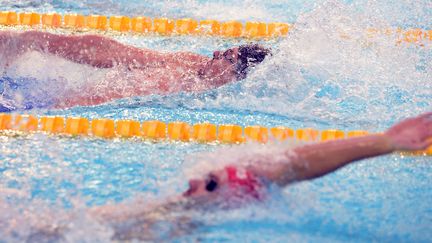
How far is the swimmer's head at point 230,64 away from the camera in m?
3.76

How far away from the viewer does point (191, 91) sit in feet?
12.7

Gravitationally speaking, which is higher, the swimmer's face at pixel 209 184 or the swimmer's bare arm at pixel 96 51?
the swimmer's bare arm at pixel 96 51

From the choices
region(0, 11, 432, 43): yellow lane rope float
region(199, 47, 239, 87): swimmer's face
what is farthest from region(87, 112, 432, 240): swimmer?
region(0, 11, 432, 43): yellow lane rope float

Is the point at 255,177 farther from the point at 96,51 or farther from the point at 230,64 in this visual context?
the point at 96,51

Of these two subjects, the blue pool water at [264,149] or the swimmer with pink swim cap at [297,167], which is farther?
the blue pool water at [264,149]

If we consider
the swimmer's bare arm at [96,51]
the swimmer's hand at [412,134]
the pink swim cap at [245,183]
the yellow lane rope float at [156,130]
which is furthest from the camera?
the swimmer's bare arm at [96,51]

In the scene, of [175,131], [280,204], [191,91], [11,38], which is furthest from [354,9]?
[280,204]

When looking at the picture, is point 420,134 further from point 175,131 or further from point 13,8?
point 13,8

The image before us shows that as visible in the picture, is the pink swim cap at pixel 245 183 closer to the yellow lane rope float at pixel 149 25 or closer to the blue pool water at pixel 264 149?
the blue pool water at pixel 264 149

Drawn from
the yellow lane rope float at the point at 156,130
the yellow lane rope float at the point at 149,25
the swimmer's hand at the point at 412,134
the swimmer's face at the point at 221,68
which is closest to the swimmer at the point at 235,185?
the swimmer's hand at the point at 412,134

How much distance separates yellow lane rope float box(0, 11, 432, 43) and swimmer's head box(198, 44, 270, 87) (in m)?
1.23

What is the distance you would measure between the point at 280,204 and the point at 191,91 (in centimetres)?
166

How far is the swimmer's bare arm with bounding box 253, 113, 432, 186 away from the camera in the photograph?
2121 millimetres

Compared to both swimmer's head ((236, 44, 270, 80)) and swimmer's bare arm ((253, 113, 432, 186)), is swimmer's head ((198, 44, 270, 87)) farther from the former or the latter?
swimmer's bare arm ((253, 113, 432, 186))
